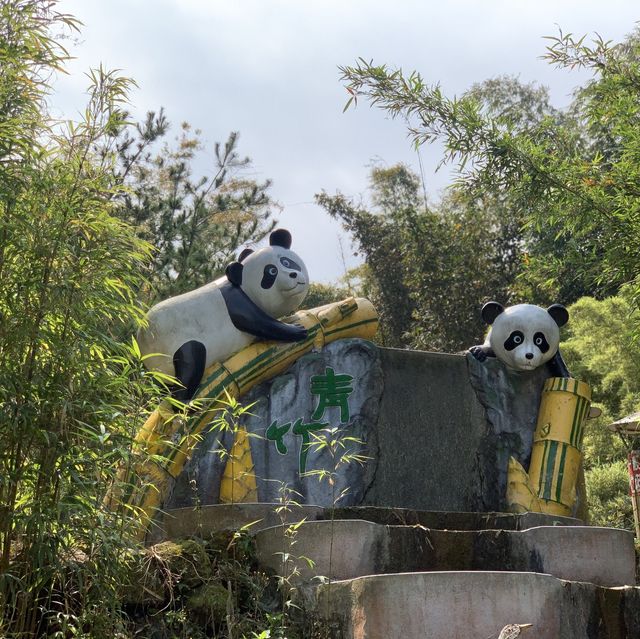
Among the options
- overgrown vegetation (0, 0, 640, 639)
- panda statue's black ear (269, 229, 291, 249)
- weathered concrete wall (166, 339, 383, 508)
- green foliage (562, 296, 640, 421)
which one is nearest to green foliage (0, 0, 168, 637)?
overgrown vegetation (0, 0, 640, 639)

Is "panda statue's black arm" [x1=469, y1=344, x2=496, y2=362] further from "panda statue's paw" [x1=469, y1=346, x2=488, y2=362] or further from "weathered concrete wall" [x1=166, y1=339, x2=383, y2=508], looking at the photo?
"weathered concrete wall" [x1=166, y1=339, x2=383, y2=508]

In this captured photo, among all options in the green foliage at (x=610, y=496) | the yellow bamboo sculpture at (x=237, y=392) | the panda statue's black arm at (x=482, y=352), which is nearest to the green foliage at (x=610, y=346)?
→ the green foliage at (x=610, y=496)

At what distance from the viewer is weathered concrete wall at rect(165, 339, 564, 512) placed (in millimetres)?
6398

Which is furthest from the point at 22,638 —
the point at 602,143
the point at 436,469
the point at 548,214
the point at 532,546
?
the point at 602,143

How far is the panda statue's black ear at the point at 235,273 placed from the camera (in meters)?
6.76

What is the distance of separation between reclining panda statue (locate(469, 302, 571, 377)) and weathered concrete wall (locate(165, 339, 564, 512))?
0.34 feet

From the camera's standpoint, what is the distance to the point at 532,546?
→ 17.8ft

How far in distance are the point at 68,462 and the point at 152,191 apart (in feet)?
27.3

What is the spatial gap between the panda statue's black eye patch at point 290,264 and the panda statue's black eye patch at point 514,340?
4.78ft

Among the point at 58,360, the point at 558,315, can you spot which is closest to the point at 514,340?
the point at 558,315

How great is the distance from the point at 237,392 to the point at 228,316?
483 millimetres

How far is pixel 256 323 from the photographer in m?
6.60

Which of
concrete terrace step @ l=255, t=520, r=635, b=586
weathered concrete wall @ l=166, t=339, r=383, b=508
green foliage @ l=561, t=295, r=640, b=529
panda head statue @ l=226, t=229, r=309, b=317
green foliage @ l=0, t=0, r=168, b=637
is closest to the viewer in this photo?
green foliage @ l=0, t=0, r=168, b=637

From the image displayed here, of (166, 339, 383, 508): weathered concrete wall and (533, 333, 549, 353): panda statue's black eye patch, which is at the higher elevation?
(533, 333, 549, 353): panda statue's black eye patch
